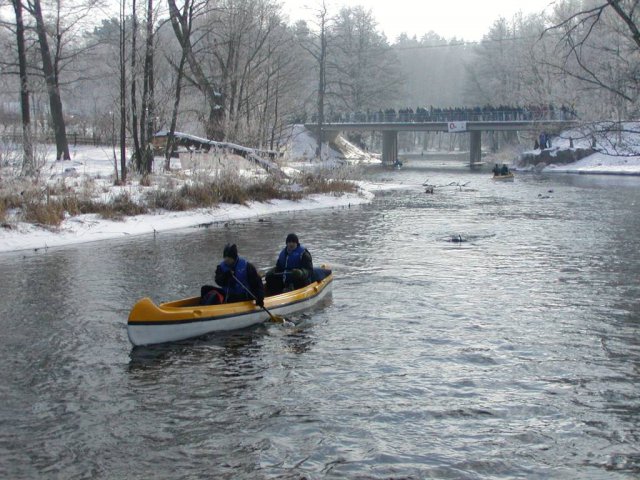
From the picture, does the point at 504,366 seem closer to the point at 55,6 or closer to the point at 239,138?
the point at 239,138

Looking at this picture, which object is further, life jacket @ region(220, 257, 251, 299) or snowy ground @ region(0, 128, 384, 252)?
snowy ground @ region(0, 128, 384, 252)

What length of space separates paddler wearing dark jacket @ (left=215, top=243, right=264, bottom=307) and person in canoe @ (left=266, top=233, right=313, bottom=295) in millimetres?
1427

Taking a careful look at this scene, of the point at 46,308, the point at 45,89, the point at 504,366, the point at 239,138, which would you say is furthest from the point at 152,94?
the point at 504,366

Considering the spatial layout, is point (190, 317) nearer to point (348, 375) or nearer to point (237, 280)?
point (237, 280)

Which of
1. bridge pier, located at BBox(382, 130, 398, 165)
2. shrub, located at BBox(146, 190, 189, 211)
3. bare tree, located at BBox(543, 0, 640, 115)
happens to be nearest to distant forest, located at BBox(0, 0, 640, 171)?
bare tree, located at BBox(543, 0, 640, 115)

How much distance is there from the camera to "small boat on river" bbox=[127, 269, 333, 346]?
10.2 m

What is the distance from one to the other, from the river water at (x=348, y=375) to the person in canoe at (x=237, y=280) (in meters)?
0.67

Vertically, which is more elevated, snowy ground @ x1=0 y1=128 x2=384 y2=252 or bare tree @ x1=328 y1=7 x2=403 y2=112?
bare tree @ x1=328 y1=7 x2=403 y2=112

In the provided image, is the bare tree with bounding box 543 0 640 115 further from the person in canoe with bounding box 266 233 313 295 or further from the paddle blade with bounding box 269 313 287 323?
the paddle blade with bounding box 269 313 287 323

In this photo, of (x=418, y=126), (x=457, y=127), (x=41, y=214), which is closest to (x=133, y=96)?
(x=41, y=214)

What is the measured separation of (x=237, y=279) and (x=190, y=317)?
3.77ft

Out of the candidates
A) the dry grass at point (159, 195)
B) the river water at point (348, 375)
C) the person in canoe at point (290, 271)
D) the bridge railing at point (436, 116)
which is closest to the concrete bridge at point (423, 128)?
the bridge railing at point (436, 116)

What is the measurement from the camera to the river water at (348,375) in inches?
276

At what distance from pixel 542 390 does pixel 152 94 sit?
77.1 feet
